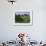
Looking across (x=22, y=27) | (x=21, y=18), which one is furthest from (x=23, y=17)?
(x=22, y=27)

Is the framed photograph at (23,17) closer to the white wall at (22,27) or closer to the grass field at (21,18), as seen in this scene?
the grass field at (21,18)

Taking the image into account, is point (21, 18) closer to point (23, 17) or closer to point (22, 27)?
point (23, 17)

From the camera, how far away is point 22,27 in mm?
4773

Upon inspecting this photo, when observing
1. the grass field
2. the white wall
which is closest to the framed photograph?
the grass field

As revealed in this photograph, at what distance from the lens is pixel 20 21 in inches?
189

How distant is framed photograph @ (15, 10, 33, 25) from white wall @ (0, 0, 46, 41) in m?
0.13

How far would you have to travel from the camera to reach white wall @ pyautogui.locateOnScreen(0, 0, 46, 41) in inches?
187

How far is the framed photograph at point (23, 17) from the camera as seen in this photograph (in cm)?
475

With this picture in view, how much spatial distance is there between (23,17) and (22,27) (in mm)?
370

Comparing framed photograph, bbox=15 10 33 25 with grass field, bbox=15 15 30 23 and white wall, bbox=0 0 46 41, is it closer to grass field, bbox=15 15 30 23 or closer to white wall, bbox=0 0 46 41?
grass field, bbox=15 15 30 23

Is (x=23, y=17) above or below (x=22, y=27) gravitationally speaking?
above

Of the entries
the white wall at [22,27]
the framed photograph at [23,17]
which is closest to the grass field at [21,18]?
the framed photograph at [23,17]

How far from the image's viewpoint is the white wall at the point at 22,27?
15.6 feet

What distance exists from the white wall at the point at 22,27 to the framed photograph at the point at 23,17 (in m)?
0.13
